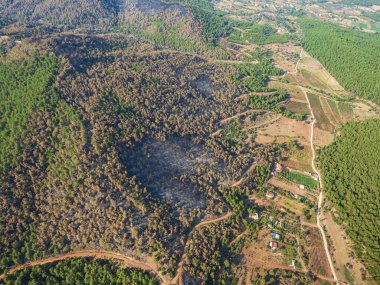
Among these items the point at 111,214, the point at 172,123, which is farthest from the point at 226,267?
the point at 172,123

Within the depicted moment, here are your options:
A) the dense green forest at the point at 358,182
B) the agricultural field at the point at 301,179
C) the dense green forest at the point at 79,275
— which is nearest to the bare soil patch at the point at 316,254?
the dense green forest at the point at 358,182

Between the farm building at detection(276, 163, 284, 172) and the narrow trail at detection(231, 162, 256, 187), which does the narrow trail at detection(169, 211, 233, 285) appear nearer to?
the narrow trail at detection(231, 162, 256, 187)

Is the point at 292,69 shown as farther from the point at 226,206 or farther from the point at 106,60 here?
the point at 226,206

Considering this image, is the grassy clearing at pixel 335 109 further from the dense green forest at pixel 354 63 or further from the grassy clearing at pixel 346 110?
the dense green forest at pixel 354 63

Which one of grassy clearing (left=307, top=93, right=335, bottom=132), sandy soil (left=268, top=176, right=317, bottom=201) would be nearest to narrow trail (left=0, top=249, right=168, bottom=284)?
sandy soil (left=268, top=176, right=317, bottom=201)

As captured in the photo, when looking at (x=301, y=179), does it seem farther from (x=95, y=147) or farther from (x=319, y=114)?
(x=95, y=147)

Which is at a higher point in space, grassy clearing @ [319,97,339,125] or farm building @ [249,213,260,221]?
grassy clearing @ [319,97,339,125]
